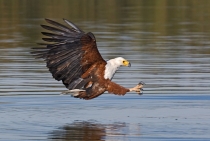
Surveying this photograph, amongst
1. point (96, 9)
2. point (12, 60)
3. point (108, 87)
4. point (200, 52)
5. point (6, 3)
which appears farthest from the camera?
point (6, 3)

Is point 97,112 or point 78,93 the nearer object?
point 78,93

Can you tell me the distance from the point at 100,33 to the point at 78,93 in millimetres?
12182

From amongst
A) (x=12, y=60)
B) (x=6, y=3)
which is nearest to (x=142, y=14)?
(x=6, y=3)

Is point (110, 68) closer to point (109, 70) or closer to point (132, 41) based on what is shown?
point (109, 70)

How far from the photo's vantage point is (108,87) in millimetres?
10617

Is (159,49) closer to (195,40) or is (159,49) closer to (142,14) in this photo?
(195,40)

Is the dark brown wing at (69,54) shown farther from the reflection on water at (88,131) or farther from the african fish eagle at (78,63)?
the reflection on water at (88,131)

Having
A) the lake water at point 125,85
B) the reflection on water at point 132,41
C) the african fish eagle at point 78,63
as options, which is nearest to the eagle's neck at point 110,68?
the african fish eagle at point 78,63

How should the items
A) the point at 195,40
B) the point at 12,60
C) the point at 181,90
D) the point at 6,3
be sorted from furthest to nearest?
the point at 6,3
the point at 195,40
the point at 12,60
the point at 181,90

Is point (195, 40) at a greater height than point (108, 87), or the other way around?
point (108, 87)

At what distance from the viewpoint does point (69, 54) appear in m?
10.7

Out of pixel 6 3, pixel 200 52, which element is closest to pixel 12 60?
pixel 200 52

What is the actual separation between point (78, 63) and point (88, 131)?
3.49 ft

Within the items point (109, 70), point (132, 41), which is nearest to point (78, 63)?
point (109, 70)
